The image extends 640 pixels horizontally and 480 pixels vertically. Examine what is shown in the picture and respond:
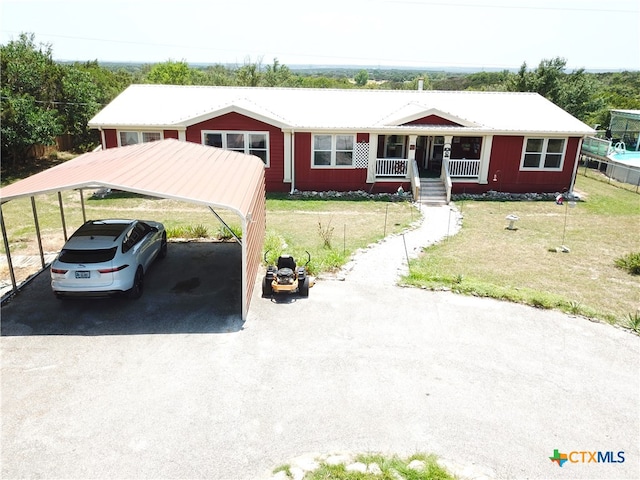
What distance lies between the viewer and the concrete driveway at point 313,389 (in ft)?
19.7

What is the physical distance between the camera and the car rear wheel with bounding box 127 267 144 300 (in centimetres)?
999

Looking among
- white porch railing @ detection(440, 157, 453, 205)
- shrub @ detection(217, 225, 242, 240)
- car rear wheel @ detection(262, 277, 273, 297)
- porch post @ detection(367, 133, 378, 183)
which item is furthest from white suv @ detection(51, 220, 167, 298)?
white porch railing @ detection(440, 157, 453, 205)

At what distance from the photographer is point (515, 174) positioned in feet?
72.7

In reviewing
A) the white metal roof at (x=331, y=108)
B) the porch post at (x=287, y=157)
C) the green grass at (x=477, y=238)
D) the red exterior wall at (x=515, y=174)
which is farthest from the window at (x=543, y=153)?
the porch post at (x=287, y=157)

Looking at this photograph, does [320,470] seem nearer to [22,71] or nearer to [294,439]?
[294,439]

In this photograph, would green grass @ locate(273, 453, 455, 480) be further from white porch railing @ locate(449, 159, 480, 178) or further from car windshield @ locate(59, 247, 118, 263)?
white porch railing @ locate(449, 159, 480, 178)

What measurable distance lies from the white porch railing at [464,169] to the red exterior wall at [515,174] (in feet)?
1.54

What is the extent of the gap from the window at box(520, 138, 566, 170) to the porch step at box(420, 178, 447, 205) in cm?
421

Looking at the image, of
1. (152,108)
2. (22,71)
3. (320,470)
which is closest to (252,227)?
(320,470)

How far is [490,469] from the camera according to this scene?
5820mm

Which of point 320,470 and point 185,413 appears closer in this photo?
point 320,470

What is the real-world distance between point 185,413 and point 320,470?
→ 2.18 metres

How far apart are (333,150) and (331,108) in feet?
9.97

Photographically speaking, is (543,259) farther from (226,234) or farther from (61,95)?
(61,95)
